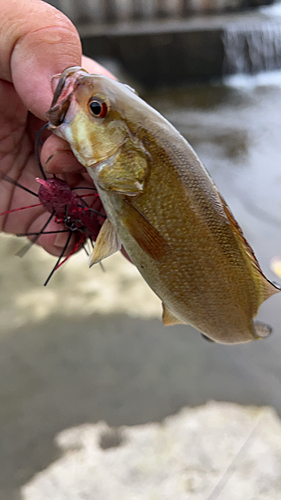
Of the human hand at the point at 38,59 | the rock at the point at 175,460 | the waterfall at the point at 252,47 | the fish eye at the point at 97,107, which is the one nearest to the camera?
the fish eye at the point at 97,107

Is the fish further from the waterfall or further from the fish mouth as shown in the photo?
the waterfall

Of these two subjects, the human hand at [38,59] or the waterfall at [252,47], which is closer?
the human hand at [38,59]

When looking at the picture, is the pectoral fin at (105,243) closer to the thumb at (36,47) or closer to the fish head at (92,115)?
the fish head at (92,115)

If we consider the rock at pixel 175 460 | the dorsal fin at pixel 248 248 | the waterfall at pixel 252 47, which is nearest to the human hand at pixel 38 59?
the dorsal fin at pixel 248 248

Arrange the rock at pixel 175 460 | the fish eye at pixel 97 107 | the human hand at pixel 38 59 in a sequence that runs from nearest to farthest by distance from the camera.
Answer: the fish eye at pixel 97 107
the human hand at pixel 38 59
the rock at pixel 175 460

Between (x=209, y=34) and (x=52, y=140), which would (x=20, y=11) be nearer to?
(x=52, y=140)

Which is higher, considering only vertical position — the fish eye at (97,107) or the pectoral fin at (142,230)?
the fish eye at (97,107)

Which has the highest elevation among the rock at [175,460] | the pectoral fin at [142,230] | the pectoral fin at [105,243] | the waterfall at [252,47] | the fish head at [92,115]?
the fish head at [92,115]
